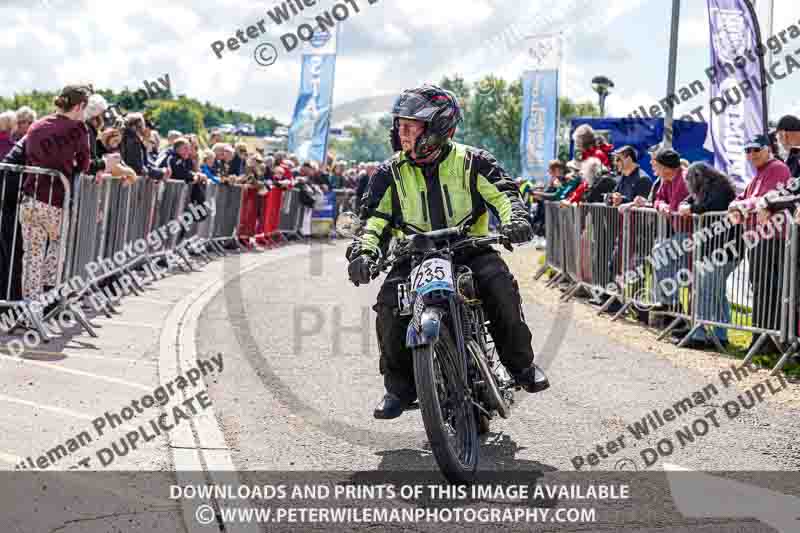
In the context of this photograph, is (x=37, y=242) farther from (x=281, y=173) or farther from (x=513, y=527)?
(x=281, y=173)

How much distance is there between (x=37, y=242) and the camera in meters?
9.43

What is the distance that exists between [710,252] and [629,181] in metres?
2.90

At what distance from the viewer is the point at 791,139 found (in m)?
10.4

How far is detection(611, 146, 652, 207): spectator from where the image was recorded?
1325 cm

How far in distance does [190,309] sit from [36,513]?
7.64 metres

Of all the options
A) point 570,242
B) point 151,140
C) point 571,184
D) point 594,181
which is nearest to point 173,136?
point 151,140

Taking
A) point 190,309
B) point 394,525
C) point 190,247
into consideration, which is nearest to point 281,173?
point 190,247

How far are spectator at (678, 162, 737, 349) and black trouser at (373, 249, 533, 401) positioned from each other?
4.82m

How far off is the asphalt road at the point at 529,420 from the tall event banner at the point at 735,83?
13.0ft

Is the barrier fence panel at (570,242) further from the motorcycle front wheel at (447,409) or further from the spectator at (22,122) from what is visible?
the motorcycle front wheel at (447,409)

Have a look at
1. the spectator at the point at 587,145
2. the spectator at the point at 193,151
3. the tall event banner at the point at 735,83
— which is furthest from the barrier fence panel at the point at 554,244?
the spectator at the point at 193,151

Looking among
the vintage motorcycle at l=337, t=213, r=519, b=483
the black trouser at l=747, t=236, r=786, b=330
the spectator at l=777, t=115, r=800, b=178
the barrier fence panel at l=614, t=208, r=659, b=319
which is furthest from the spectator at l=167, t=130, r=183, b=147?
the vintage motorcycle at l=337, t=213, r=519, b=483

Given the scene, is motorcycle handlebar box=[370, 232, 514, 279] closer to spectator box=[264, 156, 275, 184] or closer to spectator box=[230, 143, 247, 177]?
spectator box=[230, 143, 247, 177]

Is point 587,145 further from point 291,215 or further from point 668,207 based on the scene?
point 291,215
